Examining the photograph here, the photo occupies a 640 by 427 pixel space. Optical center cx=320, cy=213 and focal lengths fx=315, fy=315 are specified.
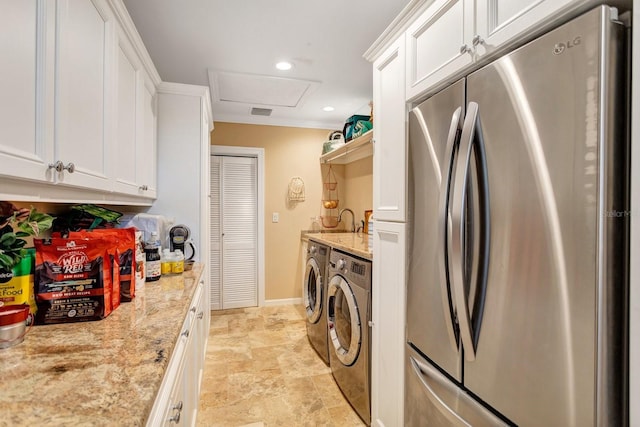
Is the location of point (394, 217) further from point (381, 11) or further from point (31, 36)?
point (31, 36)

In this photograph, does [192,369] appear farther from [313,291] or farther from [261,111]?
[261,111]

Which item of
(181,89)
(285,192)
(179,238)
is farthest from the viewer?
(285,192)

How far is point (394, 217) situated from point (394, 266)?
0.24 metres

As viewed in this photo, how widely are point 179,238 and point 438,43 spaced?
6.19ft

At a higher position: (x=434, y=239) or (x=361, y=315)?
(x=434, y=239)

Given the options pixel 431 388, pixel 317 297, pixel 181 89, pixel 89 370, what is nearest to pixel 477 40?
pixel 431 388

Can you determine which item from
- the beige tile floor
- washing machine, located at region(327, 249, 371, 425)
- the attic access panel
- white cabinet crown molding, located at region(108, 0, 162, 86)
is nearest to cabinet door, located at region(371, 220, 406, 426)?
washing machine, located at region(327, 249, 371, 425)

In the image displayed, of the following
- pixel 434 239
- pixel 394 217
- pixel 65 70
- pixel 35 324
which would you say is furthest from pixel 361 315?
pixel 65 70

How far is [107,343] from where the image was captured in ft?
3.00

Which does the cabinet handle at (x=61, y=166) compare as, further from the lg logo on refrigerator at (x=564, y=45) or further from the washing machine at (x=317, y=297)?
the washing machine at (x=317, y=297)

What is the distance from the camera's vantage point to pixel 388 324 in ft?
5.34

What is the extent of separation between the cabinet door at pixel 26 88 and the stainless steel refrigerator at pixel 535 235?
1.20 meters

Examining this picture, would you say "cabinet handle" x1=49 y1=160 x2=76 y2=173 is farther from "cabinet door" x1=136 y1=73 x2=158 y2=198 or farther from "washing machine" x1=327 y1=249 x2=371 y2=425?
"washing machine" x1=327 y1=249 x2=371 y2=425

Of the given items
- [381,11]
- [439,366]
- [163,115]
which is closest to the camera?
[439,366]
